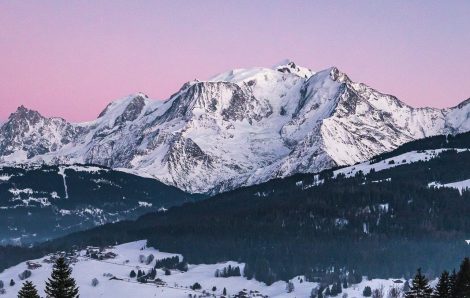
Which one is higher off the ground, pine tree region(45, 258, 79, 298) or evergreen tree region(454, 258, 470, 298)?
pine tree region(45, 258, 79, 298)

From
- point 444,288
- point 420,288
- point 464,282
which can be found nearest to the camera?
point 420,288

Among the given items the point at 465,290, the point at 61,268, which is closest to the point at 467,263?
the point at 465,290

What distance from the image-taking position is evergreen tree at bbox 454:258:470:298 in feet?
360

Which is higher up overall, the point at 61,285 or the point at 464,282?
the point at 61,285

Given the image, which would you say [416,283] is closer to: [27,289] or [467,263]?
[467,263]

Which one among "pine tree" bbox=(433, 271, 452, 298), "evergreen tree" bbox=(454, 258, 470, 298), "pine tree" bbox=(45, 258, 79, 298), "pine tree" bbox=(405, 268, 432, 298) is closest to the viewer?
"pine tree" bbox=(45, 258, 79, 298)

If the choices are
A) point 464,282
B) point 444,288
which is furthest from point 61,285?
point 464,282

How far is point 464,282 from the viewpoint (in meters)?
110

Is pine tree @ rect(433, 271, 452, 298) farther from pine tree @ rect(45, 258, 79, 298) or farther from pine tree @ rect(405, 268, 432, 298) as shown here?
pine tree @ rect(45, 258, 79, 298)

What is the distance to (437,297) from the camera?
110 metres

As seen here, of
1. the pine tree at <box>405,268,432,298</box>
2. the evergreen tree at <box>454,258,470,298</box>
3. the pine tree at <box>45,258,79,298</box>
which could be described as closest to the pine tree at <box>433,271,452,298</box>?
the evergreen tree at <box>454,258,470,298</box>

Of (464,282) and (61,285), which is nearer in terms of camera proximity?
(61,285)

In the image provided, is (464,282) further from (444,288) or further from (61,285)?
(61,285)

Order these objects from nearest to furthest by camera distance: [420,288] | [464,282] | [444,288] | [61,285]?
[61,285], [420,288], [444,288], [464,282]
